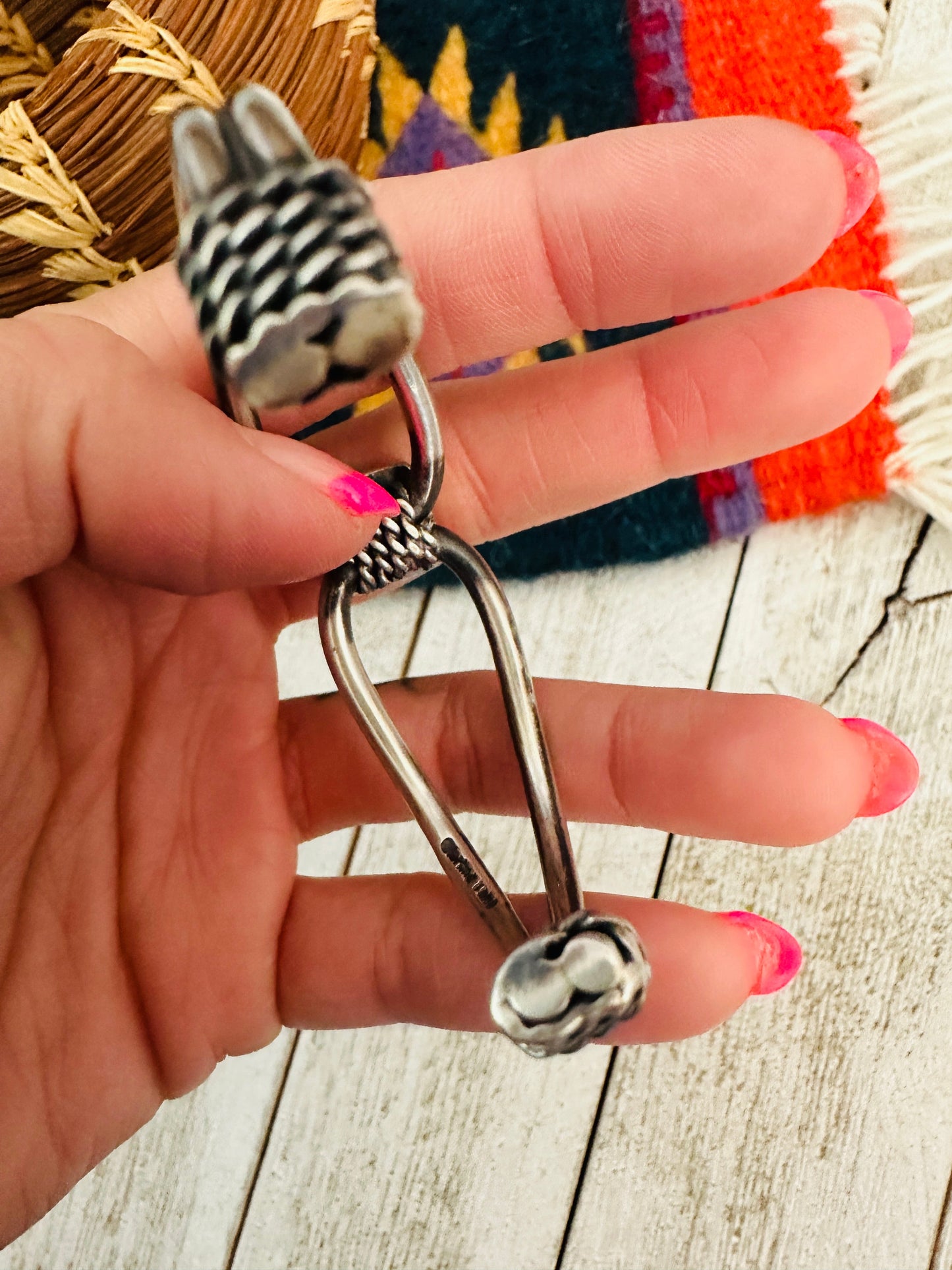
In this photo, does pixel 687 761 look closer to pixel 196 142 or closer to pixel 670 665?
pixel 670 665

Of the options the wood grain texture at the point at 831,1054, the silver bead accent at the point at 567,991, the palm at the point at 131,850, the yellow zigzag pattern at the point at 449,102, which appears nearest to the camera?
the silver bead accent at the point at 567,991

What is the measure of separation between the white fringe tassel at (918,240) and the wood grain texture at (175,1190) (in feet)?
1.65

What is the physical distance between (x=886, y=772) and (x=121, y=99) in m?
0.47

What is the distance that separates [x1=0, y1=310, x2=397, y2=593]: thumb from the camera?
13.4 inches

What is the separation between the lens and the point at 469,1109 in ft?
2.03

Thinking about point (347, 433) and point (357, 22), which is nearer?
point (347, 433)

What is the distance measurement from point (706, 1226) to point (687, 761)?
0.29m

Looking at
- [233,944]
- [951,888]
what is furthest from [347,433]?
[951,888]

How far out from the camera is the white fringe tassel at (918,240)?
641 millimetres

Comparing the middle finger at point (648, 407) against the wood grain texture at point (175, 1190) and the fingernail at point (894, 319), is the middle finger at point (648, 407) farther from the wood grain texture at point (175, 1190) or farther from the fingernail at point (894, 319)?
the wood grain texture at point (175, 1190)

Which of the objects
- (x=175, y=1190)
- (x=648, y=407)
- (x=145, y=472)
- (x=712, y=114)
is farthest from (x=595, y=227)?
(x=175, y=1190)

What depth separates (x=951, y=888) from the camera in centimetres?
60

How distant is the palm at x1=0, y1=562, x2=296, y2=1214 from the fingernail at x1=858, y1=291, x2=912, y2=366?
318 millimetres

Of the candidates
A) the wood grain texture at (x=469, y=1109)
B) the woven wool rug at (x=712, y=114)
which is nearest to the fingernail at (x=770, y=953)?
the wood grain texture at (x=469, y=1109)
